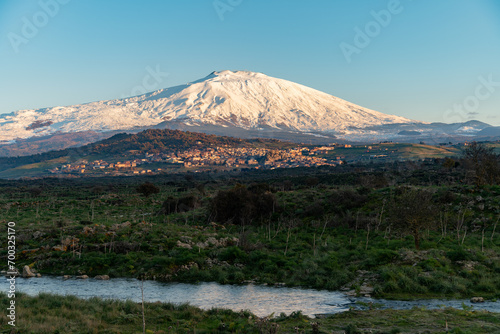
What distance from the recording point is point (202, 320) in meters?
15.0

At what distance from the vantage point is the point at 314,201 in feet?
133

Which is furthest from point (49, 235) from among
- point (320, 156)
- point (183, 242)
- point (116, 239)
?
point (320, 156)

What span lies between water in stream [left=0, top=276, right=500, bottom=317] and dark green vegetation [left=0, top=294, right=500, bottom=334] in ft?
5.37

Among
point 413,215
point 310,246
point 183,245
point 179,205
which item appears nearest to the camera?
point 413,215

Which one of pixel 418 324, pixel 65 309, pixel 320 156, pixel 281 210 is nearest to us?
pixel 418 324

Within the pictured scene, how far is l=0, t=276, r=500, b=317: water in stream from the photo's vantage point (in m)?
17.2

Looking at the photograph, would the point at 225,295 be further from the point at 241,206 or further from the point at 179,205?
the point at 179,205

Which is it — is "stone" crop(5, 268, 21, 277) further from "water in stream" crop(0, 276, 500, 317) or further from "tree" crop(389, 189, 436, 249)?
"tree" crop(389, 189, 436, 249)

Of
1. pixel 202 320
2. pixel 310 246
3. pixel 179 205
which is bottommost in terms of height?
pixel 179 205

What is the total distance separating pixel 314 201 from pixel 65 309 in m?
28.2

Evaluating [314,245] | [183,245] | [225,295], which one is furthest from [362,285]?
[183,245]

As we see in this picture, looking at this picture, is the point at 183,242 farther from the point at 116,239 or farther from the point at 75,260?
the point at 75,260

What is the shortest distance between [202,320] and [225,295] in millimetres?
4375

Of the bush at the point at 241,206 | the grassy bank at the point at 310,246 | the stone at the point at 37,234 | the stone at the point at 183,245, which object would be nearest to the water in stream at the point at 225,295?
the grassy bank at the point at 310,246
